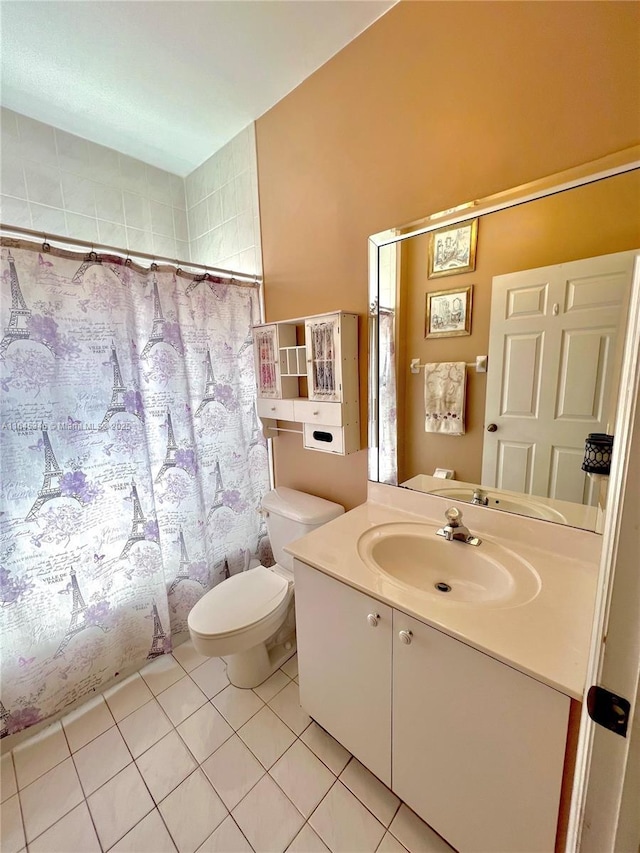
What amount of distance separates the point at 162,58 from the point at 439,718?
2394 mm

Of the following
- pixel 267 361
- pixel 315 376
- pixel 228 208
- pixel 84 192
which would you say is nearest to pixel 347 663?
pixel 315 376

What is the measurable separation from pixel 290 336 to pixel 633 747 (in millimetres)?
1609

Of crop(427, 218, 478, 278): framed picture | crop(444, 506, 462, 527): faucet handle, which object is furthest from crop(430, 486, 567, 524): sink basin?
crop(427, 218, 478, 278): framed picture

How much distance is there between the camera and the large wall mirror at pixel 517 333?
898mm

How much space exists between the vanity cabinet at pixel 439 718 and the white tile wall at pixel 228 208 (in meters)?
1.68

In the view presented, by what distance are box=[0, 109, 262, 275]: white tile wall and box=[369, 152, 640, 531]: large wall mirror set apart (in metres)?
1.00

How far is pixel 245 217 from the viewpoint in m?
1.83

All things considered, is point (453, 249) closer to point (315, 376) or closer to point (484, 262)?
point (484, 262)

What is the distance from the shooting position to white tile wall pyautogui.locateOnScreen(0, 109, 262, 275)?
1573 mm

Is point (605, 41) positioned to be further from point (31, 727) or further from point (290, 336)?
point (31, 727)

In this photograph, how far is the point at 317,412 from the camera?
1.51 metres

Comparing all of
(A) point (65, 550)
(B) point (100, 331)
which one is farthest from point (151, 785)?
(B) point (100, 331)

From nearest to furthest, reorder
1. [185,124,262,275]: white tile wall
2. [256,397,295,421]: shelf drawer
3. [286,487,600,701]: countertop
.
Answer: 1. [286,487,600,701]: countertop
2. [256,397,295,421]: shelf drawer
3. [185,124,262,275]: white tile wall

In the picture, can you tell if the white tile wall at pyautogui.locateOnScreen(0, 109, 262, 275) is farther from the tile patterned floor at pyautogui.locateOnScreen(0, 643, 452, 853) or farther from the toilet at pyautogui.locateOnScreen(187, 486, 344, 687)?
the tile patterned floor at pyautogui.locateOnScreen(0, 643, 452, 853)
